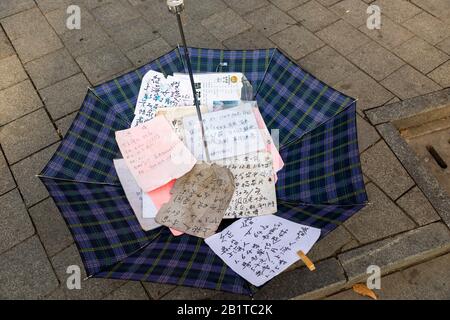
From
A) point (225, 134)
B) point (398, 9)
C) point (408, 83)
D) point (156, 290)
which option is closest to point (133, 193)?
point (225, 134)

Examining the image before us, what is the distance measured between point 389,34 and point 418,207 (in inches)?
88.3

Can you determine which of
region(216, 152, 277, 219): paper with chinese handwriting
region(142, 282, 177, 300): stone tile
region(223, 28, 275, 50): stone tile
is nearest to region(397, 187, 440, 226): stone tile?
region(216, 152, 277, 219): paper with chinese handwriting

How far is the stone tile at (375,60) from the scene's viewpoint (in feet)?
13.0

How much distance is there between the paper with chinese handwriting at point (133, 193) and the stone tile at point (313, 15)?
3.15m

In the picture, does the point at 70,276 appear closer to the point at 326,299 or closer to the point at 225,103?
the point at 225,103

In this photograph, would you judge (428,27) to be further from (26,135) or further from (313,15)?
(26,135)

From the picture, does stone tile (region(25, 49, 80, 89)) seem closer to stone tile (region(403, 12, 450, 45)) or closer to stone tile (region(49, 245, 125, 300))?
stone tile (region(49, 245, 125, 300))

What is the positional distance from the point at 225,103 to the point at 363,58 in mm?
2364

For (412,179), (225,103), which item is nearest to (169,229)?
(225,103)

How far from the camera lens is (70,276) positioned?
113 inches

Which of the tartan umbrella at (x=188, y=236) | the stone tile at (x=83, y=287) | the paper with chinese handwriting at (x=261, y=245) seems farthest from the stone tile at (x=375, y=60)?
the stone tile at (x=83, y=287)

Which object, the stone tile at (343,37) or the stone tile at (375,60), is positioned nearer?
the stone tile at (375,60)

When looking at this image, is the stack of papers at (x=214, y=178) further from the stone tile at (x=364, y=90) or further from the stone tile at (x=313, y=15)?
the stone tile at (x=313, y=15)
